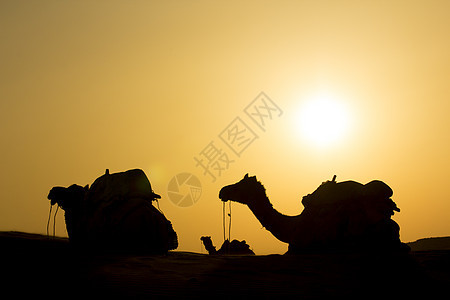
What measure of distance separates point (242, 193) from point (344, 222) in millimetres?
3908

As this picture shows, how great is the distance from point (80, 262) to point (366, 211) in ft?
24.4

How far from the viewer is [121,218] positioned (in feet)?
43.5

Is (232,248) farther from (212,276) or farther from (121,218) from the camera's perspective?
(212,276)

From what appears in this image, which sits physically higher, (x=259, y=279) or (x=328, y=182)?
(x=328, y=182)

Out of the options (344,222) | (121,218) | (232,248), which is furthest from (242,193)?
(232,248)

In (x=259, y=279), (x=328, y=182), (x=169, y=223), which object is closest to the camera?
(x=259, y=279)

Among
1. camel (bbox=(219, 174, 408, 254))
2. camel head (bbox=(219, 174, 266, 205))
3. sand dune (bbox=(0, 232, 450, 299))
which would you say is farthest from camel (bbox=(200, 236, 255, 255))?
sand dune (bbox=(0, 232, 450, 299))

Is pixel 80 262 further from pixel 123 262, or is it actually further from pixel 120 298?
pixel 120 298

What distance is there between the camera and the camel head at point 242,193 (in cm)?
1519

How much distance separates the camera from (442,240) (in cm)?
4112

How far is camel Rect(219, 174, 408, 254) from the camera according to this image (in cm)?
1193

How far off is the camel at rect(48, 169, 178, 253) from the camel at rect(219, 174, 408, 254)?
3914 mm

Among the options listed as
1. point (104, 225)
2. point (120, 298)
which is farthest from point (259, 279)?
point (104, 225)

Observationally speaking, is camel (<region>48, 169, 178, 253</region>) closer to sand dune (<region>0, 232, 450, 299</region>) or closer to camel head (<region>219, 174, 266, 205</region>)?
camel head (<region>219, 174, 266, 205</region>)
